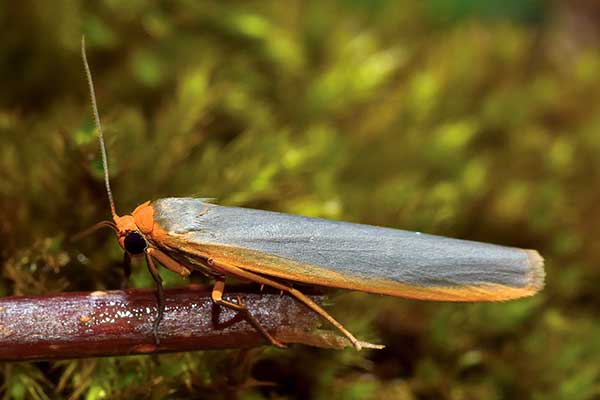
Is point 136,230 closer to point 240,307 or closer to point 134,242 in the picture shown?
point 134,242

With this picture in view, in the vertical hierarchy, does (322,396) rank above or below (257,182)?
below

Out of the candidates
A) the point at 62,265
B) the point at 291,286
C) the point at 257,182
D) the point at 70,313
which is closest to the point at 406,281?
the point at 291,286

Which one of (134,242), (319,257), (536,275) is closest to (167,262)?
(134,242)

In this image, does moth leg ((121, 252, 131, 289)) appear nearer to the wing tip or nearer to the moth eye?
the moth eye

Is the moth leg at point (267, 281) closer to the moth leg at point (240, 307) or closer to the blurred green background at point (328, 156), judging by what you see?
the moth leg at point (240, 307)

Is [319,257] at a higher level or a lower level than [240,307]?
higher

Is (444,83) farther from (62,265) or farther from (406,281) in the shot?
(62,265)
